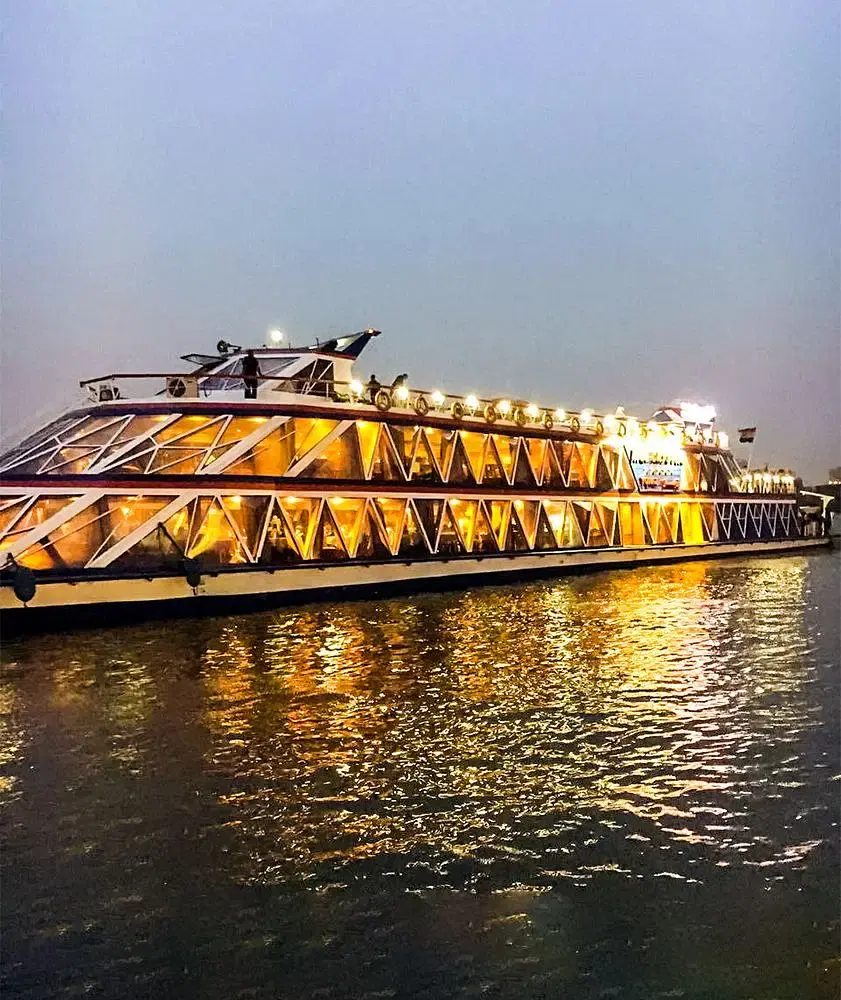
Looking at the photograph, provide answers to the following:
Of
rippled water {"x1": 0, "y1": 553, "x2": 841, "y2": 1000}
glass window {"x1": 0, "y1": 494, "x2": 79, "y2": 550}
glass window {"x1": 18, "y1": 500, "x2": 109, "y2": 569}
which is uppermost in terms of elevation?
glass window {"x1": 0, "y1": 494, "x2": 79, "y2": 550}

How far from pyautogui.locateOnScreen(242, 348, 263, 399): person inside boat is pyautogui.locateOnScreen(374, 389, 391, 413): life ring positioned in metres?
Answer: 4.72

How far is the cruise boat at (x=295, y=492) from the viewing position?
25266 mm

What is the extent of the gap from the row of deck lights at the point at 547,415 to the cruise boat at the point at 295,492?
0.35ft

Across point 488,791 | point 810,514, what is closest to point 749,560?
point 810,514

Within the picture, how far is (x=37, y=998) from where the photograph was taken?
649cm

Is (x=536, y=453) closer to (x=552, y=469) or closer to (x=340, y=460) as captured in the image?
(x=552, y=469)

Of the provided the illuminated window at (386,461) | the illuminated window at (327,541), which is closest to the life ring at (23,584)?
the illuminated window at (327,541)

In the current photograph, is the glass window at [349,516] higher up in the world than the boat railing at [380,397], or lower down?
lower down

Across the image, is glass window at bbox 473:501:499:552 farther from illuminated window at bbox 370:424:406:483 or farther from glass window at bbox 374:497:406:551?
illuminated window at bbox 370:424:406:483

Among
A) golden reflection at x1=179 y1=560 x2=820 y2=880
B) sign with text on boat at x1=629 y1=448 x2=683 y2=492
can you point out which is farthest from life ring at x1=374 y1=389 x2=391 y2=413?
sign with text on boat at x1=629 y1=448 x2=683 y2=492

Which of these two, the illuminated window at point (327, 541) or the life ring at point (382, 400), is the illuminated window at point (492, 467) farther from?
the illuminated window at point (327, 541)

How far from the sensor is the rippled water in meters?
6.86

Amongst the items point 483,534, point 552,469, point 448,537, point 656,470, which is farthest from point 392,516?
point 656,470

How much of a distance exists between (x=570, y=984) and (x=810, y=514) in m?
72.8
